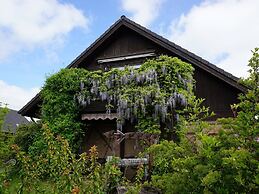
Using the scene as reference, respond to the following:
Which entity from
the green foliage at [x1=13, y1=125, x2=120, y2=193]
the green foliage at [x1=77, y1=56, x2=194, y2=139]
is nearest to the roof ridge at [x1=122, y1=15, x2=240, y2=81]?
the green foliage at [x1=77, y1=56, x2=194, y2=139]

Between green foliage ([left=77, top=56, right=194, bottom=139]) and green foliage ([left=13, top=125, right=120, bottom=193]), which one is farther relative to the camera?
green foliage ([left=77, top=56, right=194, bottom=139])

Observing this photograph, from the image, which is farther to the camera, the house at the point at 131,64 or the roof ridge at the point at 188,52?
the house at the point at 131,64

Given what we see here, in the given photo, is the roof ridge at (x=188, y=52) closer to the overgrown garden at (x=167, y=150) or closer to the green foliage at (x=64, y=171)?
the overgrown garden at (x=167, y=150)

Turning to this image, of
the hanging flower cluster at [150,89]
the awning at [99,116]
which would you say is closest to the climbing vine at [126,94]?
the hanging flower cluster at [150,89]

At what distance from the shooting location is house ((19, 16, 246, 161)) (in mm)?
10641

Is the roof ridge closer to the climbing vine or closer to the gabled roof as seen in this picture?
the gabled roof

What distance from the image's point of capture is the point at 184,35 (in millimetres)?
14430

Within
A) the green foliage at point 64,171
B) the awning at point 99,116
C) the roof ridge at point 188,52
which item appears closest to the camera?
the green foliage at point 64,171

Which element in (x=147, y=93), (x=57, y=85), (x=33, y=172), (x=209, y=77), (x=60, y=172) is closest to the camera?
(x=60, y=172)

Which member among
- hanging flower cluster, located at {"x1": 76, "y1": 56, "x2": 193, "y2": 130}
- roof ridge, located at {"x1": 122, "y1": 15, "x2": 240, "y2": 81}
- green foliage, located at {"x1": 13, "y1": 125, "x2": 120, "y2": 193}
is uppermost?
roof ridge, located at {"x1": 122, "y1": 15, "x2": 240, "y2": 81}

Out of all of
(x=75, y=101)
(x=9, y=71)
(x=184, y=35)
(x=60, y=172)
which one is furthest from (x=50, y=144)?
(x=184, y=35)

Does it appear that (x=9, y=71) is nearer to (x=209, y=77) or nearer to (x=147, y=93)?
(x=147, y=93)

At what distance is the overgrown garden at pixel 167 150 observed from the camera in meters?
3.46

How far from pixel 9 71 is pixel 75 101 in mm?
2466
